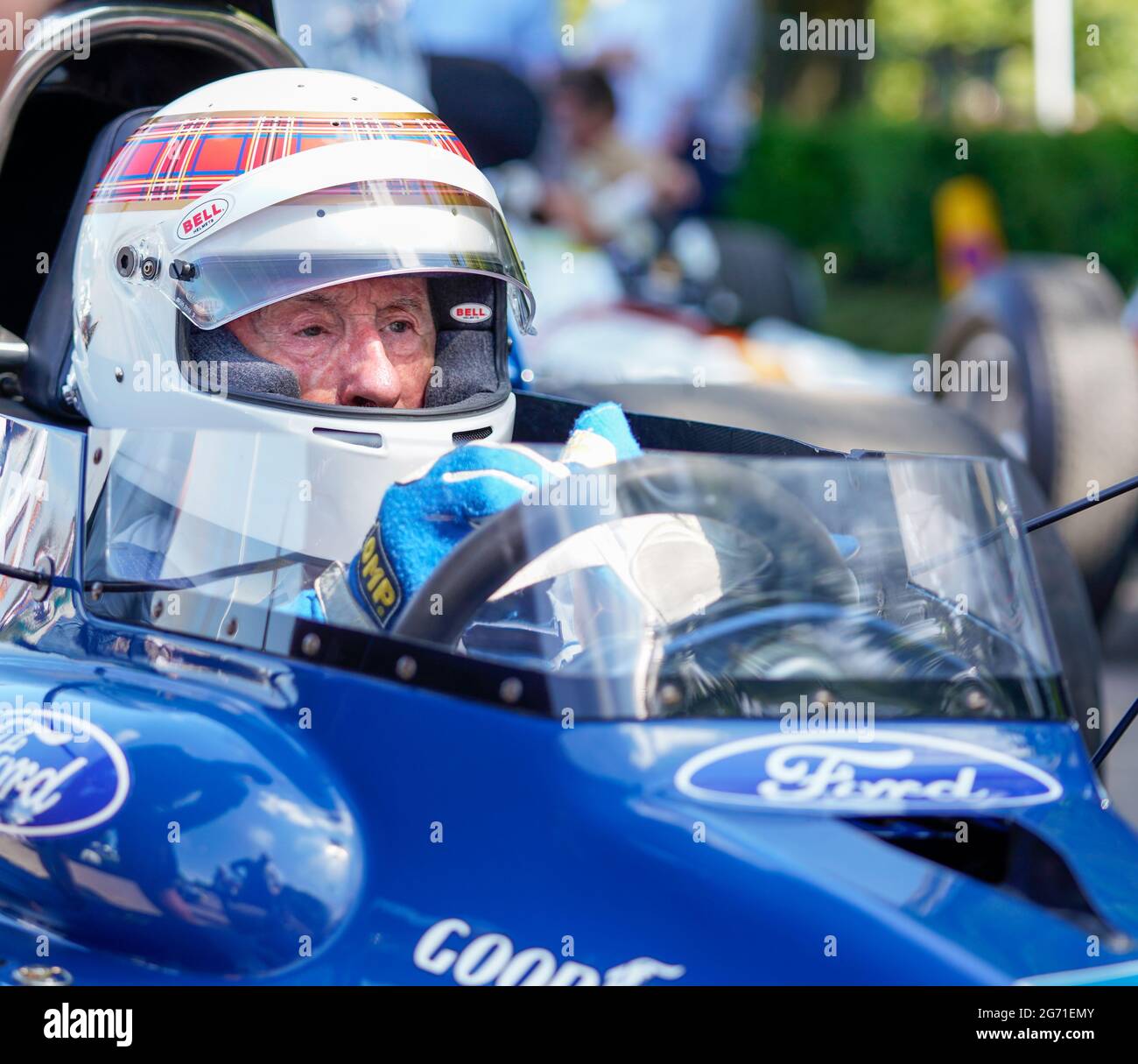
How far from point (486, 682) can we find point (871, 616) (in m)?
0.40

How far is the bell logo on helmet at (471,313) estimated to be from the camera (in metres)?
2.61

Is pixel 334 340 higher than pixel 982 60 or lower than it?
lower

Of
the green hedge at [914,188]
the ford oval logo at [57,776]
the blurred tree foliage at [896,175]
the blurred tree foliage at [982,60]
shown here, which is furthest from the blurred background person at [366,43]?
the blurred tree foliage at [982,60]

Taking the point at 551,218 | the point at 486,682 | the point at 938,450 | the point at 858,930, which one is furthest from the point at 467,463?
the point at 551,218

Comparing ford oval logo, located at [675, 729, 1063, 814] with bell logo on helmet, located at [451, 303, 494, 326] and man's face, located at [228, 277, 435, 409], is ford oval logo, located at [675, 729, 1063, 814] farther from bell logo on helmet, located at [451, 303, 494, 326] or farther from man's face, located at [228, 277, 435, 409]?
bell logo on helmet, located at [451, 303, 494, 326]

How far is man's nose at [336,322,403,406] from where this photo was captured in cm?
237

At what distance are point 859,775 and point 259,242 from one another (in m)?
1.15

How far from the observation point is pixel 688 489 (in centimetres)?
172

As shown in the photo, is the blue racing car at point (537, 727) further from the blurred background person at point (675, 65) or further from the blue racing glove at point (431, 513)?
the blurred background person at point (675, 65)

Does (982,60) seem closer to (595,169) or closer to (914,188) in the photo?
(914,188)

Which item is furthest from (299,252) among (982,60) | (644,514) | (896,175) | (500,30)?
(982,60)

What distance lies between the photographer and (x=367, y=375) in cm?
237

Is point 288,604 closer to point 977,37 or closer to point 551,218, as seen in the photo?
point 551,218
